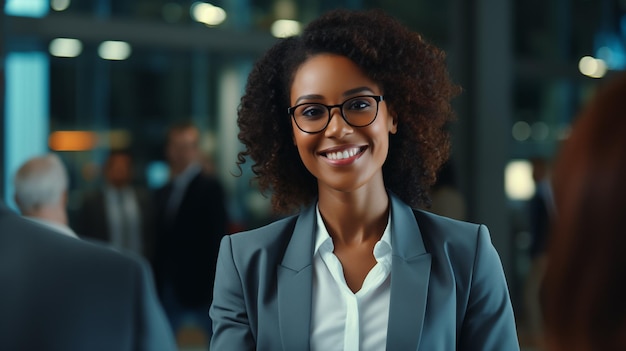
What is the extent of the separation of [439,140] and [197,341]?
260 inches

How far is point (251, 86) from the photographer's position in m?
2.08

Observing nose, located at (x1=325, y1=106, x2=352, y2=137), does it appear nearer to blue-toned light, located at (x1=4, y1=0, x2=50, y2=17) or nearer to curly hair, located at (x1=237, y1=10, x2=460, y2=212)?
curly hair, located at (x1=237, y1=10, x2=460, y2=212)

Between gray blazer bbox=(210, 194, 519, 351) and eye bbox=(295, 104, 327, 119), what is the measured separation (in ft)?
0.76

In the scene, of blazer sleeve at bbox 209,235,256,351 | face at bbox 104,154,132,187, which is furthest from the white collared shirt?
face at bbox 104,154,132,187

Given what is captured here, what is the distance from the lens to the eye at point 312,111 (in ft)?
6.08

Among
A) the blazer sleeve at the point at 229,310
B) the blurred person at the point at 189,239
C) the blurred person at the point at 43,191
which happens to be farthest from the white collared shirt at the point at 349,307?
the blurred person at the point at 189,239

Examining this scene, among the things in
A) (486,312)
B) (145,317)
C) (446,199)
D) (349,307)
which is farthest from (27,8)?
(145,317)

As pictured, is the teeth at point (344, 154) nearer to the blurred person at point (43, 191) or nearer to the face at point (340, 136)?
the face at point (340, 136)

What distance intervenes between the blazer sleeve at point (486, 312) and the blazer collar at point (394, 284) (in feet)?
0.32

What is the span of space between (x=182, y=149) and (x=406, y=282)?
4.63 m

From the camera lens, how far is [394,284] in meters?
1.81

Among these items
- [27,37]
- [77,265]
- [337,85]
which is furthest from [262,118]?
[27,37]

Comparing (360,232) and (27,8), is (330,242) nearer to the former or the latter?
(360,232)

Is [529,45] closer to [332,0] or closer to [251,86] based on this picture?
[332,0]
